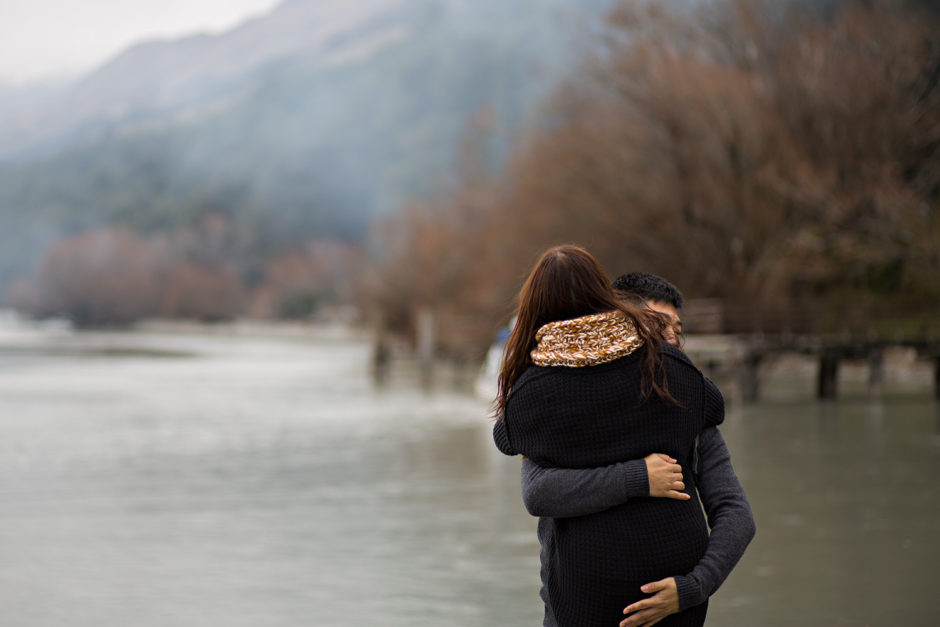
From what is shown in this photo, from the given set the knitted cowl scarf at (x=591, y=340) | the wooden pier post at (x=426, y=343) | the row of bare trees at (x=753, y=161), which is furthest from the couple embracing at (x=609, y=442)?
the wooden pier post at (x=426, y=343)

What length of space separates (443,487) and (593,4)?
147m

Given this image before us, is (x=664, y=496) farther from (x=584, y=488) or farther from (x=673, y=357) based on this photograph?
(x=673, y=357)

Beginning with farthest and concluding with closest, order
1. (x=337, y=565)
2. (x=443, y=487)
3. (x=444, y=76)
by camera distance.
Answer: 1. (x=444, y=76)
2. (x=443, y=487)
3. (x=337, y=565)

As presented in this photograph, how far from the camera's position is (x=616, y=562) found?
291 cm

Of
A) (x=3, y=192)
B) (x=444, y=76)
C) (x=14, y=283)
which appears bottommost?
(x=14, y=283)

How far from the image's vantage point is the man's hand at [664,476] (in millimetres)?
2893

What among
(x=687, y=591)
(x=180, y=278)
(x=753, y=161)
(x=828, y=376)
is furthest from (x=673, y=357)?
(x=180, y=278)

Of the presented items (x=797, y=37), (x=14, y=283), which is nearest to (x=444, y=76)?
(x=14, y=283)

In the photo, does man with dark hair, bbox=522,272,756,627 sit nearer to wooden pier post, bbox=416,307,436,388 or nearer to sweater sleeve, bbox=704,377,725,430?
sweater sleeve, bbox=704,377,725,430

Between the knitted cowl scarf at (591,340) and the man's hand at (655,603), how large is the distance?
55cm

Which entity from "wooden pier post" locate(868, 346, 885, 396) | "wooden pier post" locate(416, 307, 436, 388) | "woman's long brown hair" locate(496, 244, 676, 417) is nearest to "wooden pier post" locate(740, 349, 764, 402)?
"wooden pier post" locate(868, 346, 885, 396)

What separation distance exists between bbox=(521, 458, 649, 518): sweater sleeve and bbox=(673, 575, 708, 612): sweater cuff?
0.23 metres

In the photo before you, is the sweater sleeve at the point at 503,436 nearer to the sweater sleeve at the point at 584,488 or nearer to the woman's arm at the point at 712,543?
the sweater sleeve at the point at 584,488

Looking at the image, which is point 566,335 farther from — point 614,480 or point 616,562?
point 616,562
